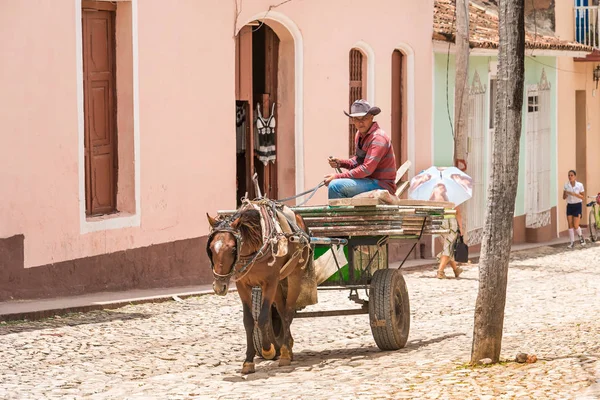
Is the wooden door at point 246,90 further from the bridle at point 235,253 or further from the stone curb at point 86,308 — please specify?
the bridle at point 235,253

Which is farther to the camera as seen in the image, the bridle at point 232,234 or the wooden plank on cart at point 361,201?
the wooden plank on cart at point 361,201

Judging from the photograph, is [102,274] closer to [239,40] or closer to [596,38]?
[239,40]

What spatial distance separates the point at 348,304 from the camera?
1455 centimetres

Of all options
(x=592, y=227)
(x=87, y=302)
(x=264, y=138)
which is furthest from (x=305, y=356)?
(x=592, y=227)

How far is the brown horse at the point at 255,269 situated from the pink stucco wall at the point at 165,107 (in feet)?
13.3

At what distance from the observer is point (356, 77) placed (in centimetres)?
1989

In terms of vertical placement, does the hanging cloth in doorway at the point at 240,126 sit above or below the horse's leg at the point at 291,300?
above

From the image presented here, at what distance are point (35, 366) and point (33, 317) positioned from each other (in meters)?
2.38

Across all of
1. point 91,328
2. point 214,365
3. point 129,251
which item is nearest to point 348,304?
point 129,251

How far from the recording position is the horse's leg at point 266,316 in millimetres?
9508

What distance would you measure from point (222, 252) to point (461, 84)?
12045 mm

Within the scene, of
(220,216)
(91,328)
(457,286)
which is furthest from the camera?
(457,286)

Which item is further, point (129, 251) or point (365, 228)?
point (129, 251)

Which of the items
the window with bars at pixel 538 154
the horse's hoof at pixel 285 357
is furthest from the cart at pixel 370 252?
the window with bars at pixel 538 154
